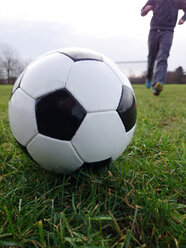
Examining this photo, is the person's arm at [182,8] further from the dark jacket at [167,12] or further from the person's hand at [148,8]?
the person's hand at [148,8]

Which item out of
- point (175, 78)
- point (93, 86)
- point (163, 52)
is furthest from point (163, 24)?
point (175, 78)

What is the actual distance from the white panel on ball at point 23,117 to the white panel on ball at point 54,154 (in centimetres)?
5

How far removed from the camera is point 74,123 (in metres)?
0.96

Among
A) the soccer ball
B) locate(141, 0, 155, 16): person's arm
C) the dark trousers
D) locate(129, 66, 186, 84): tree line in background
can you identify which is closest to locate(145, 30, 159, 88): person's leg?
the dark trousers

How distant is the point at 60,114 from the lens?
0.95 meters

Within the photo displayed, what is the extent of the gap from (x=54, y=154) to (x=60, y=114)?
0.22 m

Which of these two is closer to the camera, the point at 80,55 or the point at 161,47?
the point at 80,55

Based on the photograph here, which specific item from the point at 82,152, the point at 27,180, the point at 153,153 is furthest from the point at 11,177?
the point at 153,153

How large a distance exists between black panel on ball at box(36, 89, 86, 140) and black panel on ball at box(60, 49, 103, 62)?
25 cm

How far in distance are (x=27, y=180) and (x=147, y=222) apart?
70 cm

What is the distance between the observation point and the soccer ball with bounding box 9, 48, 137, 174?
3.17ft

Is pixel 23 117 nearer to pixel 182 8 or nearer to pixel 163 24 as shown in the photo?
pixel 163 24

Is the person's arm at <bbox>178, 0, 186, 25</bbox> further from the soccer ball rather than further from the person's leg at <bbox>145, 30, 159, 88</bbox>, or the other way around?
the soccer ball

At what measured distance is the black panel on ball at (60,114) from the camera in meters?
0.95
